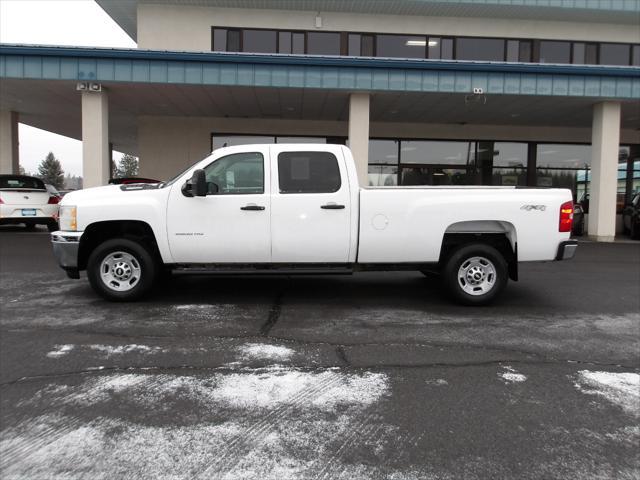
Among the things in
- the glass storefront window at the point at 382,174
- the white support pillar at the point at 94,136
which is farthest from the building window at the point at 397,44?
the white support pillar at the point at 94,136

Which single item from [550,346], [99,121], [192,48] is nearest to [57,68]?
[99,121]

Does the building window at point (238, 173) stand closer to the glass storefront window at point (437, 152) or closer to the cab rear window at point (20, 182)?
the cab rear window at point (20, 182)

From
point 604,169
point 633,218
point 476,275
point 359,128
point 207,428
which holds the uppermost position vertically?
point 359,128

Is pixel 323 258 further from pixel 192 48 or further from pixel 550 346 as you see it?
pixel 192 48

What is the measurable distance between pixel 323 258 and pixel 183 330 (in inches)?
77.5

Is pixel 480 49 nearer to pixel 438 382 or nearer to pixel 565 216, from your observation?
pixel 565 216

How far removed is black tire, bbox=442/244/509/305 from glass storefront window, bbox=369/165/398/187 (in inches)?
495

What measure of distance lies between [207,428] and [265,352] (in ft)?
4.93

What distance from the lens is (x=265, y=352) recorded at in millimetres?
4770

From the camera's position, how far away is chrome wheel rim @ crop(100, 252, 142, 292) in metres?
6.58

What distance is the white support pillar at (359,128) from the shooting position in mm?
14453

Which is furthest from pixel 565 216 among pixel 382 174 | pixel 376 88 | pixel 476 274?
pixel 382 174

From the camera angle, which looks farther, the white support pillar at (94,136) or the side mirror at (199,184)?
the white support pillar at (94,136)

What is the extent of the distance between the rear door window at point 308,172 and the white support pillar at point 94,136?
Answer: 9573 mm
